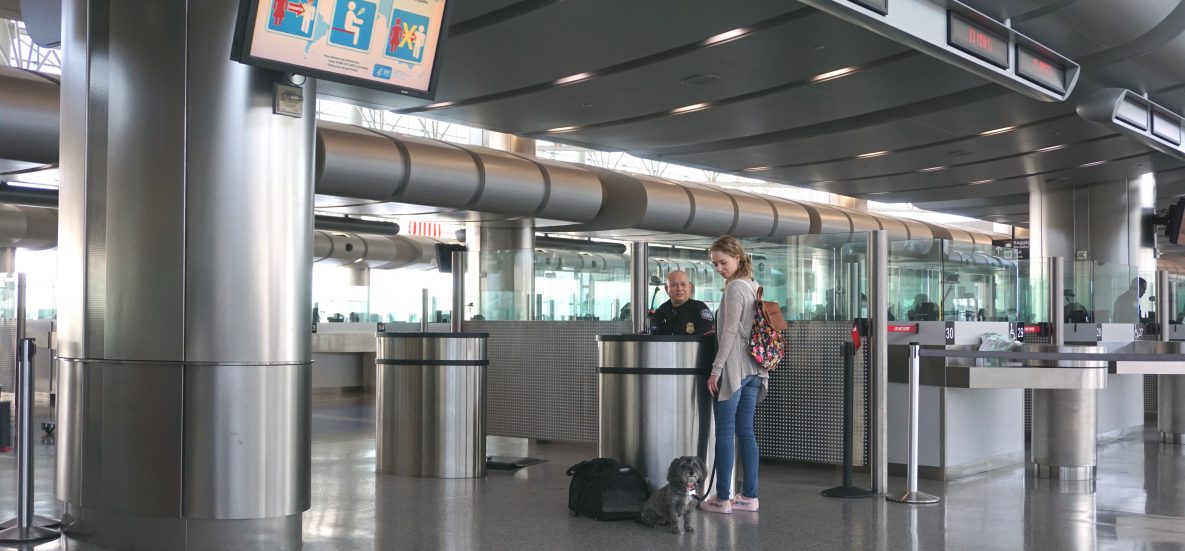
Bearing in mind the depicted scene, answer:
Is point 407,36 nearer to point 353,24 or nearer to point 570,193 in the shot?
point 353,24

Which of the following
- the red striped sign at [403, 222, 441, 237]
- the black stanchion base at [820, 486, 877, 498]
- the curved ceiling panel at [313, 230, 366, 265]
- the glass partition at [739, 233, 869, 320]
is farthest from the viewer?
the red striped sign at [403, 222, 441, 237]

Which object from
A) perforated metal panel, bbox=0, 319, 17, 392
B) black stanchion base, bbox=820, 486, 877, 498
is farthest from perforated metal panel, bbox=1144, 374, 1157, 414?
perforated metal panel, bbox=0, 319, 17, 392

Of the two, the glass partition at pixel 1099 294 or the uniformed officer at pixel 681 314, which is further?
the glass partition at pixel 1099 294

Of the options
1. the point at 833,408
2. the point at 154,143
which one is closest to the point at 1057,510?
the point at 833,408

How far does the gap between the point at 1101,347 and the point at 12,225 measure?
708 inches

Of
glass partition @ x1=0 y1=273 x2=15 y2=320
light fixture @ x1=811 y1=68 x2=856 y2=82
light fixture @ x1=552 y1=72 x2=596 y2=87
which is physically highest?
light fixture @ x1=552 y1=72 x2=596 y2=87

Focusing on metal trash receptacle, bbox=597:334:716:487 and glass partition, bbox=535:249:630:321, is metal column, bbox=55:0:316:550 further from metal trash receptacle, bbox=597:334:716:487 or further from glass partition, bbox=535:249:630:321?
glass partition, bbox=535:249:630:321

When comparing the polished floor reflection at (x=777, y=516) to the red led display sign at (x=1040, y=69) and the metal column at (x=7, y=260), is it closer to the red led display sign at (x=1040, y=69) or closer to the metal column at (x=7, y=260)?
the red led display sign at (x=1040, y=69)

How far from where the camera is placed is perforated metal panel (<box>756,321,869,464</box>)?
805cm

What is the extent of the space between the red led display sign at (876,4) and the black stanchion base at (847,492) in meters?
3.14

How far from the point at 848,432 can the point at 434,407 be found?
119 inches

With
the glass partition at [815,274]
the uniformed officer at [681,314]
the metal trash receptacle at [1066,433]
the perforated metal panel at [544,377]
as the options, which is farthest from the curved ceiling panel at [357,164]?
the metal trash receptacle at [1066,433]

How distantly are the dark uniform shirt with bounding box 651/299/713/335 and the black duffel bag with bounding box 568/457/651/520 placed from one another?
115 cm

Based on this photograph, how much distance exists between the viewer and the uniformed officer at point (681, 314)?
720cm
